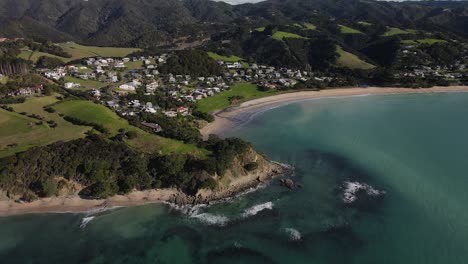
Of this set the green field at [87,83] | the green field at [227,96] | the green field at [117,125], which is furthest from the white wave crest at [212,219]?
the green field at [87,83]

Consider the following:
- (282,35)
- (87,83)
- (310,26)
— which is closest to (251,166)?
(87,83)

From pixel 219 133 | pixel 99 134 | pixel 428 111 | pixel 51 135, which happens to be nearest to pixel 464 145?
pixel 428 111

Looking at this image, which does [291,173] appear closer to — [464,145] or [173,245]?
[173,245]

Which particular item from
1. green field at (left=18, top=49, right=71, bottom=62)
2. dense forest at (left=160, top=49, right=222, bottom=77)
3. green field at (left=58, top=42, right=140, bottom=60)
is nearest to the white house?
dense forest at (left=160, top=49, right=222, bottom=77)

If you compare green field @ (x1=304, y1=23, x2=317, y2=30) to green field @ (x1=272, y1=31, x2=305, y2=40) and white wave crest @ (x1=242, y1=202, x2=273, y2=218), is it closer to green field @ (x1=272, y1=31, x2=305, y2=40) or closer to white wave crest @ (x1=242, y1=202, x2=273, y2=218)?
green field @ (x1=272, y1=31, x2=305, y2=40)

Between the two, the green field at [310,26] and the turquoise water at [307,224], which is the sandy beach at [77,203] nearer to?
the turquoise water at [307,224]

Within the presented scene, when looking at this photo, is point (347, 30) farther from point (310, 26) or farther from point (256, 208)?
point (256, 208)
